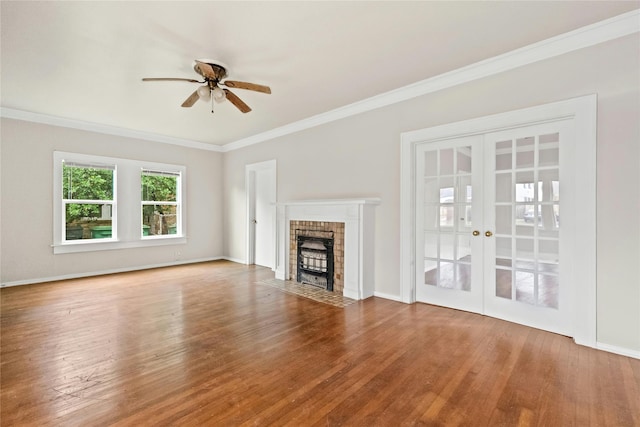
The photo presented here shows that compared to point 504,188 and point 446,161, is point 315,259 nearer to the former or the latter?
point 446,161

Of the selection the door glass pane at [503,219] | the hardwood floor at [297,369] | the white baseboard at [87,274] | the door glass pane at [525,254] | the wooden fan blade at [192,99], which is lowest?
the hardwood floor at [297,369]

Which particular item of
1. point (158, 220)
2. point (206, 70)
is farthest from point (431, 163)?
point (158, 220)

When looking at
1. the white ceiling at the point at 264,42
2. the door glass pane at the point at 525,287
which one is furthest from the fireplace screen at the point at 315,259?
the door glass pane at the point at 525,287

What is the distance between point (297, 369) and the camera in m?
2.27

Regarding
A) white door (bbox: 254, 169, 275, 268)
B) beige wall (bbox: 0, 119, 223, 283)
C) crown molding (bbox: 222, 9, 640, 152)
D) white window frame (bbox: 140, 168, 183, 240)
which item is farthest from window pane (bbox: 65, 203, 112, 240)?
crown molding (bbox: 222, 9, 640, 152)

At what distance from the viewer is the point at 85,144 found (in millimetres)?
5301

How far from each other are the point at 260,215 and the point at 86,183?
313 cm

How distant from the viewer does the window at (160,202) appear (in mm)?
6039

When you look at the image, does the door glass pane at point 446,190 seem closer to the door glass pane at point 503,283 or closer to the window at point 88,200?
the door glass pane at point 503,283

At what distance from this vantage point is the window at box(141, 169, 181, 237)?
604 cm

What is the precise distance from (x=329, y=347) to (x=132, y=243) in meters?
4.91

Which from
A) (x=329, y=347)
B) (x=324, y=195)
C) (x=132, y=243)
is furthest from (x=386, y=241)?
(x=132, y=243)

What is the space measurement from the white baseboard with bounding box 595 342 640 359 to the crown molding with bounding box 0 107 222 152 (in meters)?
7.05

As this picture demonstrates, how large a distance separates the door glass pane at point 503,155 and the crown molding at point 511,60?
740 millimetres
